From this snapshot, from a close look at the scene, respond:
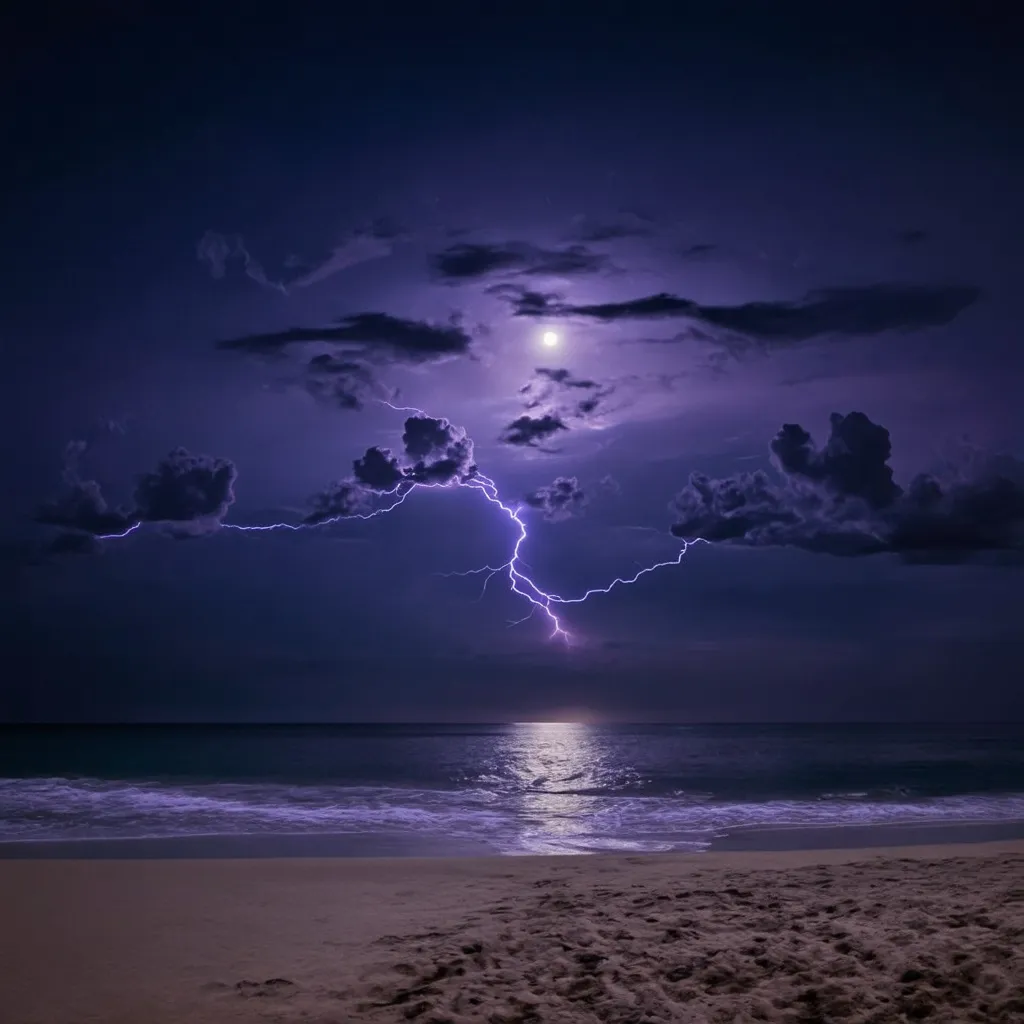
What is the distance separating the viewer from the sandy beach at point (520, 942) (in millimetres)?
5852

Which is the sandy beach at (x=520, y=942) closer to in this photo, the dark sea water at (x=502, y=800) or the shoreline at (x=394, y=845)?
the shoreline at (x=394, y=845)

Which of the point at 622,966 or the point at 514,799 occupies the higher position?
the point at 622,966

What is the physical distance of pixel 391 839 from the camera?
47.7 feet

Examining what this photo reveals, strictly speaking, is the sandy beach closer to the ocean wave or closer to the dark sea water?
the dark sea water

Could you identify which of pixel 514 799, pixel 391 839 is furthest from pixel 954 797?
pixel 391 839

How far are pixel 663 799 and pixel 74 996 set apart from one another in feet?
59.1

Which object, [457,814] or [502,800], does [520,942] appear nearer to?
[457,814]

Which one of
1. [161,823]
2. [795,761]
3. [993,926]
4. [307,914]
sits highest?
[993,926]

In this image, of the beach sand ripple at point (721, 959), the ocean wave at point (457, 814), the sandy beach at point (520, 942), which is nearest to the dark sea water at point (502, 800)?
the ocean wave at point (457, 814)

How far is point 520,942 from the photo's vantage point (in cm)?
718

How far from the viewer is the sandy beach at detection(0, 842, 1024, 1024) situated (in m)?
5.85

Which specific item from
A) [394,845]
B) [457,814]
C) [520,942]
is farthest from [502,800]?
[520,942]

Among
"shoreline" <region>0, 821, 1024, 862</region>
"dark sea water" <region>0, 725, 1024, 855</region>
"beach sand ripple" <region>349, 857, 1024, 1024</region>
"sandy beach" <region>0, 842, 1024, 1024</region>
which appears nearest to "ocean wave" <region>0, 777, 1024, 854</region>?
"dark sea water" <region>0, 725, 1024, 855</region>

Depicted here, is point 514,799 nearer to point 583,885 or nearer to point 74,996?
point 583,885
